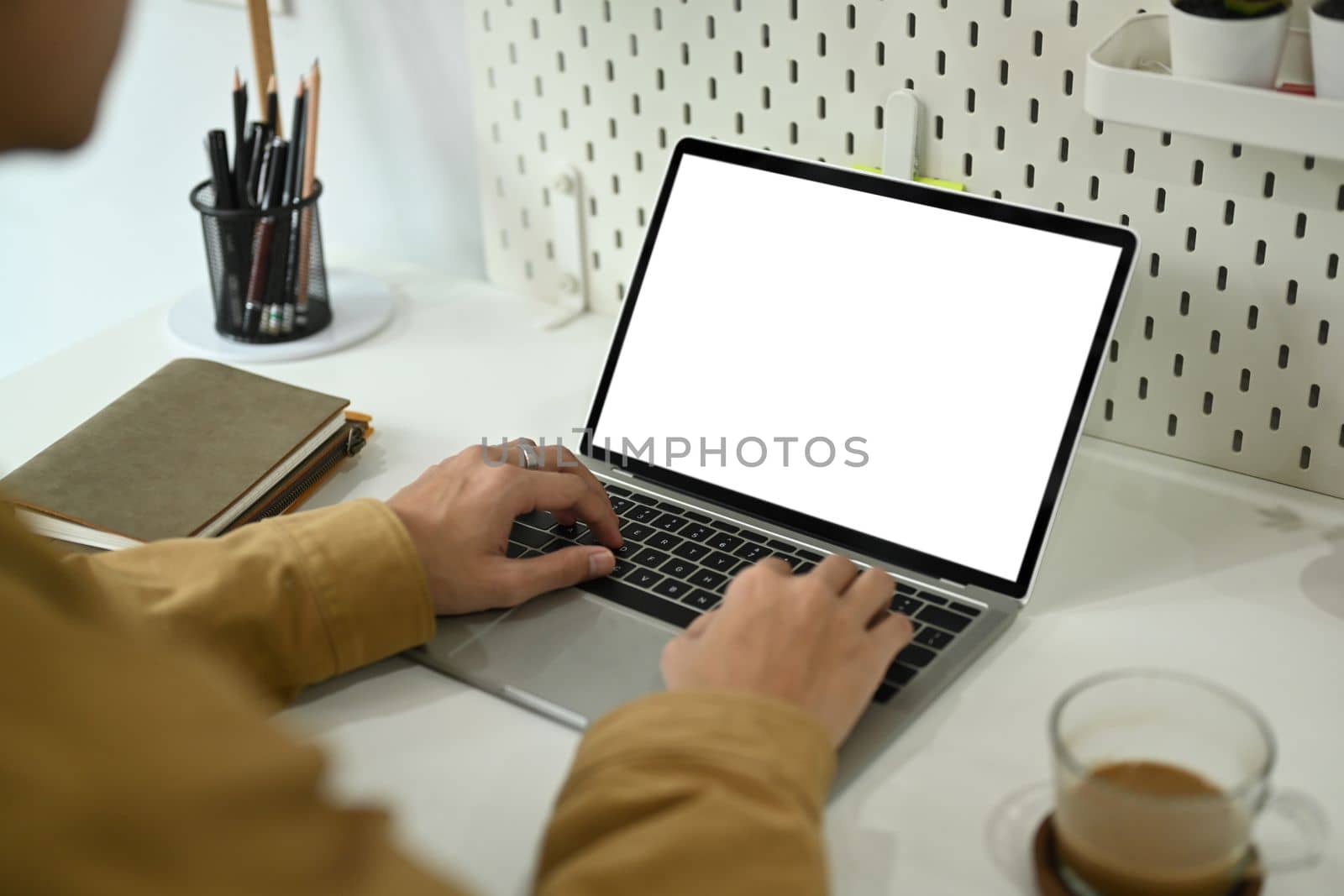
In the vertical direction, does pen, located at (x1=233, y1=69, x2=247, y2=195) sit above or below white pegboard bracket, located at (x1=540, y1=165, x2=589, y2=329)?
above

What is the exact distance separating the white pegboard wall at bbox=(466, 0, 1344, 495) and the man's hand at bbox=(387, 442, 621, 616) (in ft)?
1.29

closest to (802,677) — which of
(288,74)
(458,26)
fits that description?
(458,26)

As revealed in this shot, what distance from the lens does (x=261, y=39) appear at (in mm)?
1341

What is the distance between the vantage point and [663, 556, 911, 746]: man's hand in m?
0.70

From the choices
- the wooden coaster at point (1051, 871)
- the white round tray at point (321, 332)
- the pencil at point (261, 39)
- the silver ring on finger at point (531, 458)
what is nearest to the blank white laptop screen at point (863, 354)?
the silver ring on finger at point (531, 458)

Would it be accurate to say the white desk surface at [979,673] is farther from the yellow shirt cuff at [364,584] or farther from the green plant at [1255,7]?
the green plant at [1255,7]

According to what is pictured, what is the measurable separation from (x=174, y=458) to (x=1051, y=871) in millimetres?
700

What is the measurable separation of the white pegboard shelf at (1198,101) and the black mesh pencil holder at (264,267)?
0.75 metres

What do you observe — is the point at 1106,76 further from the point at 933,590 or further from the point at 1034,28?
the point at 933,590

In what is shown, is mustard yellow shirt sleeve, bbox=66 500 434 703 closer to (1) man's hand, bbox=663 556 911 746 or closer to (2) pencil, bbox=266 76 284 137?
(1) man's hand, bbox=663 556 911 746

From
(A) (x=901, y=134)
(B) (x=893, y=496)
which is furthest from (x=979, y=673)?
(A) (x=901, y=134)

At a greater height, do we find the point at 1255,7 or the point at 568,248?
the point at 1255,7

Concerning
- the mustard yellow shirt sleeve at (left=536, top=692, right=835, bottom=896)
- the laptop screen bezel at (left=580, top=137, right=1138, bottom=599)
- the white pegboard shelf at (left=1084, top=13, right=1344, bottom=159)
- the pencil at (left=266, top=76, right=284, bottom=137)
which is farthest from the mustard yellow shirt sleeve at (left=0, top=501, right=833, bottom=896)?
the pencil at (left=266, top=76, right=284, bottom=137)

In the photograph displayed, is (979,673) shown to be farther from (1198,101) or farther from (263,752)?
(263,752)
